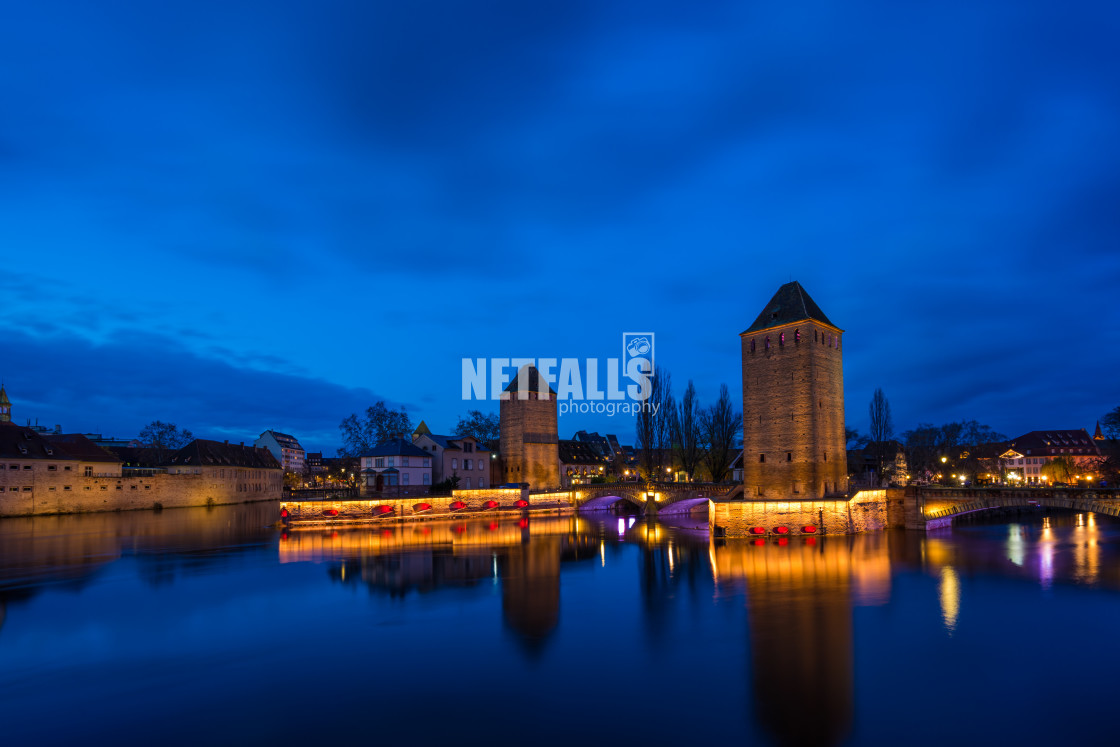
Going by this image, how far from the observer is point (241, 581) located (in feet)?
68.5

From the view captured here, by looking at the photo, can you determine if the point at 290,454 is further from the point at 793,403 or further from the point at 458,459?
the point at 793,403

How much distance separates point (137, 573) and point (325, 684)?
15401 millimetres

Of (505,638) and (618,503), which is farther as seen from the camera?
(618,503)

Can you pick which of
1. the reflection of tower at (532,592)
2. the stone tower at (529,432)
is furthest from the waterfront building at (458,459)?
the reflection of tower at (532,592)

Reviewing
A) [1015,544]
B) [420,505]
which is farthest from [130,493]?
[1015,544]

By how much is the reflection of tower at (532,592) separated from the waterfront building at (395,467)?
24523 mm

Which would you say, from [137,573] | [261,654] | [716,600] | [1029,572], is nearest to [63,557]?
[137,573]

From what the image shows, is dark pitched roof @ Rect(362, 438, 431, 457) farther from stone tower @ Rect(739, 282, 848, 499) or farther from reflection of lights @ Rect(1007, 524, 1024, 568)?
reflection of lights @ Rect(1007, 524, 1024, 568)

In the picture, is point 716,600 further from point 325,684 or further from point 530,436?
point 530,436

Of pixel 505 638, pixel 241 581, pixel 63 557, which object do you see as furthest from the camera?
pixel 63 557

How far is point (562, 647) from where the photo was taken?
45.5ft

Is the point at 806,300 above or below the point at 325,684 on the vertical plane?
above

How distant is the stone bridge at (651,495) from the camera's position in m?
43.8

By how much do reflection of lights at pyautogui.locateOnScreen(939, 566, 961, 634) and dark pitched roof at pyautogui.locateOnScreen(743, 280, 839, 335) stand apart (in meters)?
16.1
